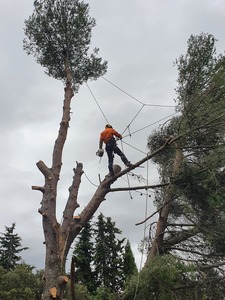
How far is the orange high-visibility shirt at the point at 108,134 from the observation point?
25.7ft

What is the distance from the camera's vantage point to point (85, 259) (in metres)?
Result: 23.9

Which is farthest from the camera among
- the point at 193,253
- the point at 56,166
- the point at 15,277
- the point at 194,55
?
the point at 15,277

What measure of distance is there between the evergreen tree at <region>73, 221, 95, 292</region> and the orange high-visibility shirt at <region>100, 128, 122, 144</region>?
54.8ft

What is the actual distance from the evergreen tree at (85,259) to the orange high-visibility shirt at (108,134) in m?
16.7

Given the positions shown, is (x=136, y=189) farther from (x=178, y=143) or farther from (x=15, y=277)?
(x=15, y=277)

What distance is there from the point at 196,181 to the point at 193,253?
89.4 inches

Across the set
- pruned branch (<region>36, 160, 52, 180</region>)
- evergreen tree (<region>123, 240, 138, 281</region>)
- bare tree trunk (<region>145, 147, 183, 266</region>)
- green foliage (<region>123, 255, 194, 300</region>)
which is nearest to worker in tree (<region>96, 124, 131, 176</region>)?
pruned branch (<region>36, 160, 52, 180</region>)

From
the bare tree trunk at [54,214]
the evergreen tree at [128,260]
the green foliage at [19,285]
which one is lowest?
the bare tree trunk at [54,214]

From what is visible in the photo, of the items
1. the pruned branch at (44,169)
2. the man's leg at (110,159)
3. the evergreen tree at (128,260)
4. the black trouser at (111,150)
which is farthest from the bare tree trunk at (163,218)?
the evergreen tree at (128,260)

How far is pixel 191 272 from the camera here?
7.71 m

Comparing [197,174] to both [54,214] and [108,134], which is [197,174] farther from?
[54,214]

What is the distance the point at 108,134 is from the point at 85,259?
692 inches

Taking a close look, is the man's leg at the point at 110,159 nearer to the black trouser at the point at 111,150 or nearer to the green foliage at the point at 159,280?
the black trouser at the point at 111,150

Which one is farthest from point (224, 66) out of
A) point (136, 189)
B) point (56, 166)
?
point (56, 166)
